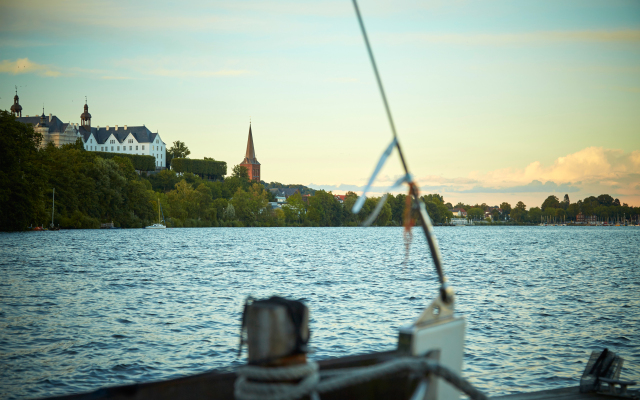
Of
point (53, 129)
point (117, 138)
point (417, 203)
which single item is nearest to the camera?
point (417, 203)

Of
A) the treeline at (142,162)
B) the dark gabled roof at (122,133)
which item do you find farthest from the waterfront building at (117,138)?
the treeline at (142,162)

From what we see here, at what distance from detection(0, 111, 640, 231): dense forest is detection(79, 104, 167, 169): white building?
16565 millimetres

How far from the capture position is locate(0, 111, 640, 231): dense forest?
229 feet

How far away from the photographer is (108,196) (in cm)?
9775

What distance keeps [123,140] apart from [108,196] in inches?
3492

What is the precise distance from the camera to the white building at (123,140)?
585ft

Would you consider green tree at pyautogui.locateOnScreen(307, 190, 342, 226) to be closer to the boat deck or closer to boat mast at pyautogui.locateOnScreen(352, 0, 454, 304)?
the boat deck

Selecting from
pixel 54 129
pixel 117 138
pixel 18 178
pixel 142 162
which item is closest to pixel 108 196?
pixel 18 178

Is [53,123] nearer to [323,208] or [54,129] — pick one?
[54,129]

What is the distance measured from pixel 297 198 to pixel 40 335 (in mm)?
169621

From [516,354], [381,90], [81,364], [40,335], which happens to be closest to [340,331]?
[516,354]

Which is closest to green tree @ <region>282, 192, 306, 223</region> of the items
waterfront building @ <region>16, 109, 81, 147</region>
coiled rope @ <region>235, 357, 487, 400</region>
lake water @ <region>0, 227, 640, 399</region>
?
waterfront building @ <region>16, 109, 81, 147</region>

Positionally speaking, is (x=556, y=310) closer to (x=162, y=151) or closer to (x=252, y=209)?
(x=252, y=209)

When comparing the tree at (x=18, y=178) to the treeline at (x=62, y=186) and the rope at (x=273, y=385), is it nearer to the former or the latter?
the treeline at (x=62, y=186)
